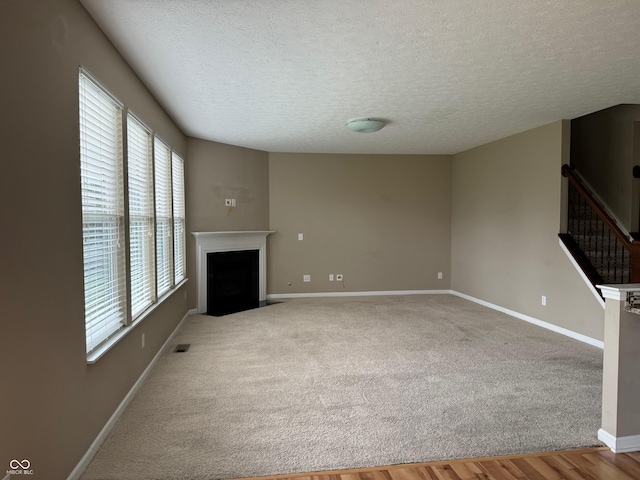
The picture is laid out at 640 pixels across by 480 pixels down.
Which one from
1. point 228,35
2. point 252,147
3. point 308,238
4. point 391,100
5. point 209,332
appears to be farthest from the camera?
point 308,238

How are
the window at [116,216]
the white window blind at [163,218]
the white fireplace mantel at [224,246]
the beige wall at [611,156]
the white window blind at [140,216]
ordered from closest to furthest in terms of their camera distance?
the window at [116,216], the white window blind at [140,216], the white window blind at [163,218], the beige wall at [611,156], the white fireplace mantel at [224,246]

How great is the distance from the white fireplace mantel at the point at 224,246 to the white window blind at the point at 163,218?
3.55 ft

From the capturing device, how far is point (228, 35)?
252cm

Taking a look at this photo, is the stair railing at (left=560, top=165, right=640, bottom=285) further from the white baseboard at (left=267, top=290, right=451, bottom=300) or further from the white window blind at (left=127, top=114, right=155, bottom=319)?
the white window blind at (left=127, top=114, right=155, bottom=319)

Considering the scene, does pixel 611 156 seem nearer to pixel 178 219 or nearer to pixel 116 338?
pixel 178 219

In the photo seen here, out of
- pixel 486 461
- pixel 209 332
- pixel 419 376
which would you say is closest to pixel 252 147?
pixel 209 332

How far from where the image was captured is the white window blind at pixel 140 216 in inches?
124

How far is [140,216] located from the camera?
11.2 ft

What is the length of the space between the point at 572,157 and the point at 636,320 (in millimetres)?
4055

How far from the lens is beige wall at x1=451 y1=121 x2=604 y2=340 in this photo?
181 inches

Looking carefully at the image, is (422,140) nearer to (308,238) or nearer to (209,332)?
(308,238)

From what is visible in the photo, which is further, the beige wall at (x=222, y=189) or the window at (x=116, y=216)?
the beige wall at (x=222, y=189)

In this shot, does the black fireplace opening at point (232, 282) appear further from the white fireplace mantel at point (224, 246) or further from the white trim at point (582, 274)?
the white trim at point (582, 274)

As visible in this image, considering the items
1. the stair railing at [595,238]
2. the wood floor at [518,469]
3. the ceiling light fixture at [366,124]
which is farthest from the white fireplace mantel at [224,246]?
the stair railing at [595,238]
